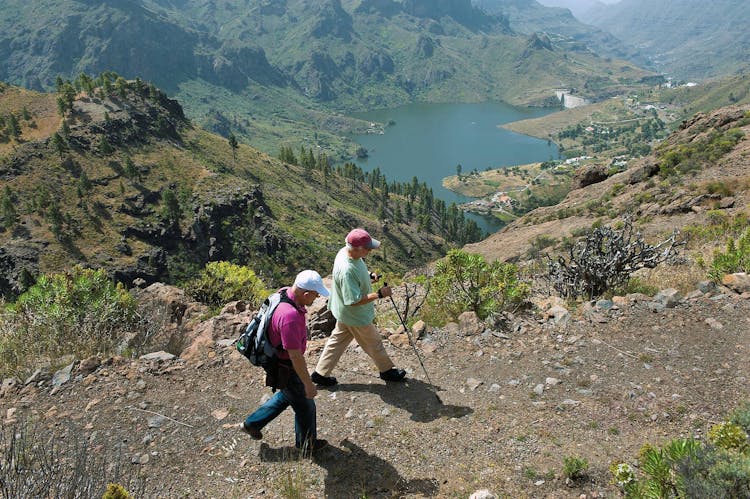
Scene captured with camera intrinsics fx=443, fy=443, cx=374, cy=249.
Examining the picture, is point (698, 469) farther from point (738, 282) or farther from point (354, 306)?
point (738, 282)

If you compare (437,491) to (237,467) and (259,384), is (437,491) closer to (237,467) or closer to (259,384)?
(237,467)

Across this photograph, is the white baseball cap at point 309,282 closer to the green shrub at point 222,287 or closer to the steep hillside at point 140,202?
the green shrub at point 222,287

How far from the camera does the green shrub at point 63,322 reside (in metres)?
7.40

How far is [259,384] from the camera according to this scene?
733 cm

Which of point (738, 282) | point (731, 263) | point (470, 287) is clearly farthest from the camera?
point (470, 287)

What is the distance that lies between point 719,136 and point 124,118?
3562 inches

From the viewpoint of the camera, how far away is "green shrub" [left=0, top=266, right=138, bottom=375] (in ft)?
24.3

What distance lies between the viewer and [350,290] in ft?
20.2

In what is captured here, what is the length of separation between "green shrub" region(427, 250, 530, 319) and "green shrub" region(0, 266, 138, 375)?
20.7 ft

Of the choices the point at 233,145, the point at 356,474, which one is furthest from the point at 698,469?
the point at 233,145

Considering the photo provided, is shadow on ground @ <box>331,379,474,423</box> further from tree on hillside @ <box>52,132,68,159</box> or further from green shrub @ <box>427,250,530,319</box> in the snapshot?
tree on hillside @ <box>52,132,68,159</box>

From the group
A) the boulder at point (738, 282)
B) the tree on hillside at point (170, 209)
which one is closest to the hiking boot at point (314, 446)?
the boulder at point (738, 282)

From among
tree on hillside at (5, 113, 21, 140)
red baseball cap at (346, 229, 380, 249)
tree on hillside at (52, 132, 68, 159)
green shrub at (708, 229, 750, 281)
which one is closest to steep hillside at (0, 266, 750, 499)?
green shrub at (708, 229, 750, 281)

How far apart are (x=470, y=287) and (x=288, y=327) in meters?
5.27
